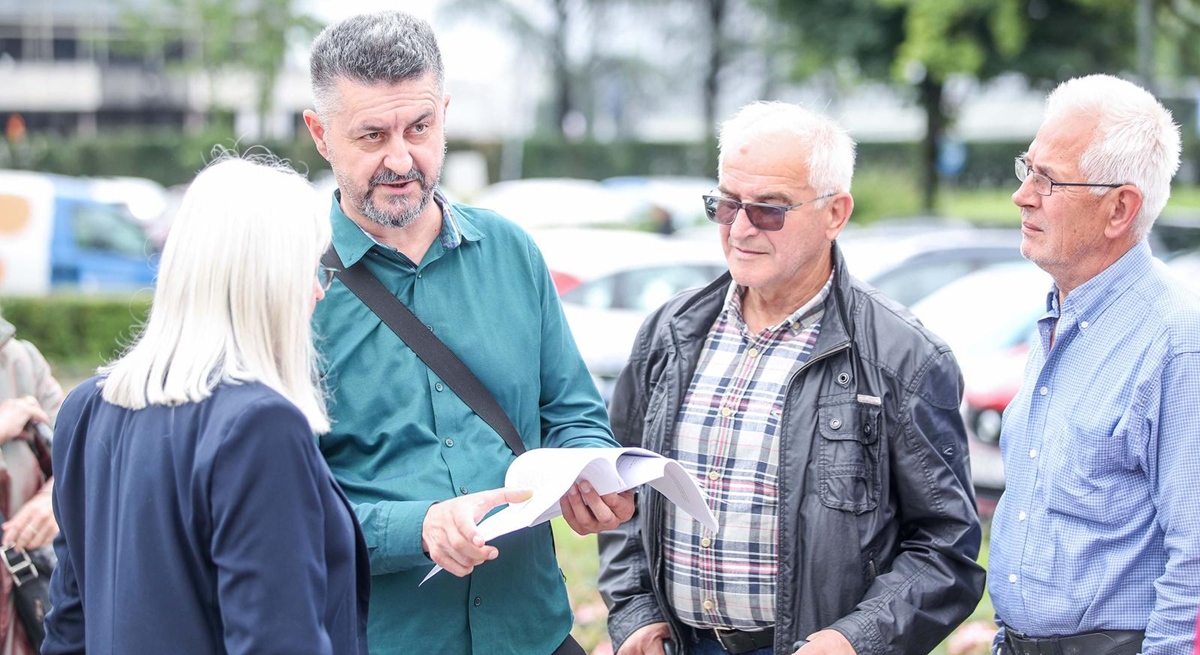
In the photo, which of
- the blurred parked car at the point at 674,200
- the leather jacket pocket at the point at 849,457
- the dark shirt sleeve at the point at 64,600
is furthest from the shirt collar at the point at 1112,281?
the blurred parked car at the point at 674,200

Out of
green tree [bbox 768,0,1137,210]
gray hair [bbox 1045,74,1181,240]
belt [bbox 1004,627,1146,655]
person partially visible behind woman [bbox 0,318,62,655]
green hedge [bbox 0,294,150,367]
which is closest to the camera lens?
belt [bbox 1004,627,1146,655]

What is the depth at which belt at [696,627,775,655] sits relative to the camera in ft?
9.47

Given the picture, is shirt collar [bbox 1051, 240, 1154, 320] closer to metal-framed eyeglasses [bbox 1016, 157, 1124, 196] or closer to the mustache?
metal-framed eyeglasses [bbox 1016, 157, 1124, 196]

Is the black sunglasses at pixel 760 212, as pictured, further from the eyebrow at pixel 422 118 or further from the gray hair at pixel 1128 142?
the eyebrow at pixel 422 118

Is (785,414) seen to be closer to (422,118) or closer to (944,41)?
(422,118)

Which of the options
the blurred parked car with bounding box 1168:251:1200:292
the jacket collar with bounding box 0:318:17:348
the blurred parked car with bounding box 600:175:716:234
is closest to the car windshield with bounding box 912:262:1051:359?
the blurred parked car with bounding box 1168:251:1200:292

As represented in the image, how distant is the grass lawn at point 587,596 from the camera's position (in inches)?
207

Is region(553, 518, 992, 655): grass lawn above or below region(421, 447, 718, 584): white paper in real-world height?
below

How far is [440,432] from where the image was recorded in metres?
2.73

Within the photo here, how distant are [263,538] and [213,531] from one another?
0.34ft

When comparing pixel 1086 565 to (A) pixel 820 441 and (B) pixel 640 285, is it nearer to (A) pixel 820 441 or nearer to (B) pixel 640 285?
(A) pixel 820 441

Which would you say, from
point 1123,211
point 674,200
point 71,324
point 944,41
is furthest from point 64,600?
point 674,200

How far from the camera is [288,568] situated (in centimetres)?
188

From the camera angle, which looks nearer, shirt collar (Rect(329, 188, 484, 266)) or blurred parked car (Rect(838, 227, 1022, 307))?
shirt collar (Rect(329, 188, 484, 266))
